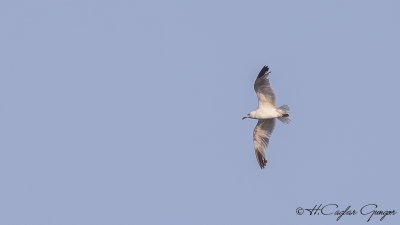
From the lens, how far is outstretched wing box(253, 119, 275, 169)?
74.6 ft

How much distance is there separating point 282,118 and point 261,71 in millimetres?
1804

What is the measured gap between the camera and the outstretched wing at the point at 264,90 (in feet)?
68.8

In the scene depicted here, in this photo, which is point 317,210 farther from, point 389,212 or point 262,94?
point 262,94

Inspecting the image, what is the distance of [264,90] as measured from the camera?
21.2 metres

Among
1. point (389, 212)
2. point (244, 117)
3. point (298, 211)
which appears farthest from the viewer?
point (244, 117)

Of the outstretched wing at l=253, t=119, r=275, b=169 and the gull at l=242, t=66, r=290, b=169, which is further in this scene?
the outstretched wing at l=253, t=119, r=275, b=169

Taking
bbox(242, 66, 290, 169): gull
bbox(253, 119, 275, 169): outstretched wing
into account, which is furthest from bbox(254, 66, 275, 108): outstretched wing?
bbox(253, 119, 275, 169): outstretched wing

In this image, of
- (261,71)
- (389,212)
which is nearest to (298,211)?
(389,212)

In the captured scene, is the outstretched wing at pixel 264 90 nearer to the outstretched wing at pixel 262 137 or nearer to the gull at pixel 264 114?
the gull at pixel 264 114

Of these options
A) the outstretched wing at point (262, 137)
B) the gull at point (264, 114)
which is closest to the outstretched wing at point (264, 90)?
the gull at point (264, 114)

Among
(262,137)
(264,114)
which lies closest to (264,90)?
(264,114)

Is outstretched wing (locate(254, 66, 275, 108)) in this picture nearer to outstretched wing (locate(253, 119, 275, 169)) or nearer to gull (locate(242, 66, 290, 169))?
gull (locate(242, 66, 290, 169))

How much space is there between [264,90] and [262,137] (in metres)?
2.30

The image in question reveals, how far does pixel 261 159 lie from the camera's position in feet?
75.2
